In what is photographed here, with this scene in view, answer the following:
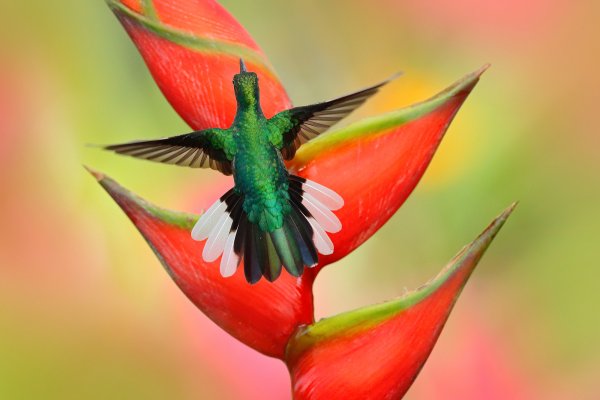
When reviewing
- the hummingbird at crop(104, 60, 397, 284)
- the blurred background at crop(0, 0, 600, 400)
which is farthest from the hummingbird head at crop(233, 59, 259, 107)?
the blurred background at crop(0, 0, 600, 400)

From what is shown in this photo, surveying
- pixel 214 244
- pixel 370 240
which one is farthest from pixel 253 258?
pixel 370 240

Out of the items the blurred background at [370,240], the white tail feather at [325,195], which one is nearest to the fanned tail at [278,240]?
the white tail feather at [325,195]

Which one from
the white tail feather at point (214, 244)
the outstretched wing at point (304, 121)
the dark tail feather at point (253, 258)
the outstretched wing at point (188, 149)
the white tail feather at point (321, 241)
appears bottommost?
the white tail feather at point (321, 241)

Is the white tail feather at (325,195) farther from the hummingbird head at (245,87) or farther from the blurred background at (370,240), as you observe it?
the blurred background at (370,240)

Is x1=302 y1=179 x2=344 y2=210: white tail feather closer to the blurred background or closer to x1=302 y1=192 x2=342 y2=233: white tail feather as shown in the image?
x1=302 y1=192 x2=342 y2=233: white tail feather

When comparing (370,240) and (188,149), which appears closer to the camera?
(188,149)

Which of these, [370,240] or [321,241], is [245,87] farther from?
[370,240]
